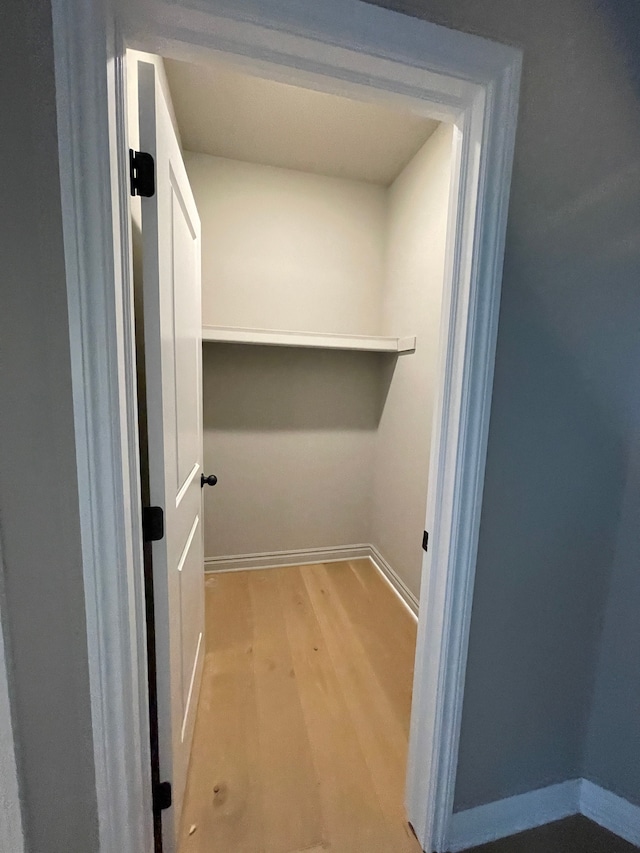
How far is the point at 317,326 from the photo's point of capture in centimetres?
246

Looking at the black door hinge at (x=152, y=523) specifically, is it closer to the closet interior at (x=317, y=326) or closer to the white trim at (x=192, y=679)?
the white trim at (x=192, y=679)

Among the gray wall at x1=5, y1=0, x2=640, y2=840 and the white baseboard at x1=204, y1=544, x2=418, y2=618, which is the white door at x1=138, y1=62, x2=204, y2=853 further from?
the white baseboard at x1=204, y1=544, x2=418, y2=618

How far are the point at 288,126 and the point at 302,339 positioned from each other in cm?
112

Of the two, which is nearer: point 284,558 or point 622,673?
point 622,673

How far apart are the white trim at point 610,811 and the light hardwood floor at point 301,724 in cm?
59

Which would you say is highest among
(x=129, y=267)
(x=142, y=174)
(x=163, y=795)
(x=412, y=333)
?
(x=142, y=174)

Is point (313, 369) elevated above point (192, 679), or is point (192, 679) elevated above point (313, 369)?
point (313, 369)

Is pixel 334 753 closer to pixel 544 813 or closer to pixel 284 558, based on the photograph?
pixel 544 813

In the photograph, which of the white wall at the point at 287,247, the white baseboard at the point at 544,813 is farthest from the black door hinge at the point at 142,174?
the white baseboard at the point at 544,813

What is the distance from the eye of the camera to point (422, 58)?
2.43 ft

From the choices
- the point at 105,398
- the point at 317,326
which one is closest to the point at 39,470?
the point at 105,398

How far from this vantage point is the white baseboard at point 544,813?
3.45ft

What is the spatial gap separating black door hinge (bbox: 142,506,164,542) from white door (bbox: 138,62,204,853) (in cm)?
2

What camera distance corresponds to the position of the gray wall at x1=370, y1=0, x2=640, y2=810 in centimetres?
84
